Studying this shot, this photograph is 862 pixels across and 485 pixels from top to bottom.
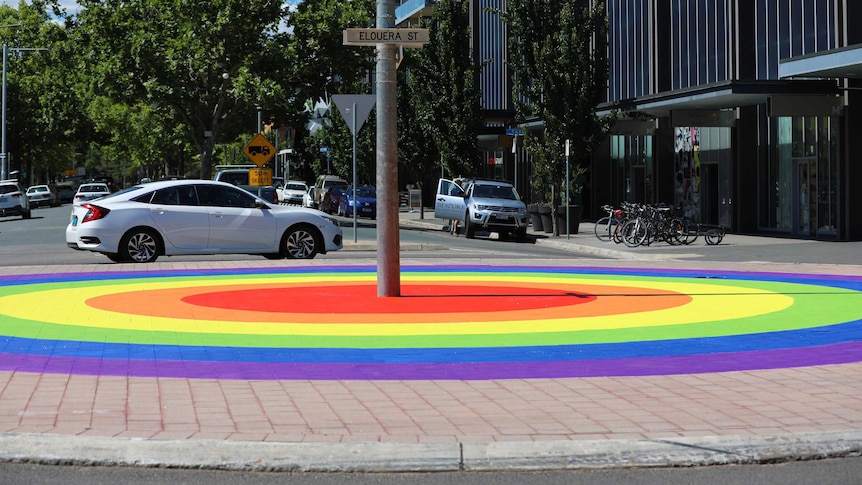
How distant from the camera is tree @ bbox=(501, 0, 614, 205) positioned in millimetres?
40281

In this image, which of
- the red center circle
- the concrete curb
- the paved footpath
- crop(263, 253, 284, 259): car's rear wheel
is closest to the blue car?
crop(263, 253, 284, 259): car's rear wheel

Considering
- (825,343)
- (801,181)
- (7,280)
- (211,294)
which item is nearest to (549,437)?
(825,343)

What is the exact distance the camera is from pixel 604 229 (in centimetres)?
4053

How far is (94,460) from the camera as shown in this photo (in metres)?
6.53

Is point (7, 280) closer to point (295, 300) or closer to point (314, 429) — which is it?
point (295, 300)

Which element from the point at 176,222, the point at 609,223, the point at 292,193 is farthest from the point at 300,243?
the point at 292,193

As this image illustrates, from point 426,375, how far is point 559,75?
31912mm

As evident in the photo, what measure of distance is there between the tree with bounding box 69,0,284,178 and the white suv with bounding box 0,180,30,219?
9735 millimetres

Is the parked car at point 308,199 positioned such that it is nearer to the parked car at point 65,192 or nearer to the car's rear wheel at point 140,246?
the car's rear wheel at point 140,246

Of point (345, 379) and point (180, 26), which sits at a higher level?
point (180, 26)

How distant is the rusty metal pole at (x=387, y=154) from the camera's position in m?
15.0

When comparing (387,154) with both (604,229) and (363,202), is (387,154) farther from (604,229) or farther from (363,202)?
(363,202)

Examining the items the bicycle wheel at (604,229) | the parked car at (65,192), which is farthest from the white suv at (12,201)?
the parked car at (65,192)

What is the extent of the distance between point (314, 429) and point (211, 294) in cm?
955
